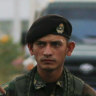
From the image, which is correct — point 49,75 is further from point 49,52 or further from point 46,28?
point 46,28

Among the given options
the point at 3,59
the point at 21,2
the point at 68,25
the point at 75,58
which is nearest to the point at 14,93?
the point at 68,25

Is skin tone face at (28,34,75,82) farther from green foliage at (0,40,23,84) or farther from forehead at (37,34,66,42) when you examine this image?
green foliage at (0,40,23,84)

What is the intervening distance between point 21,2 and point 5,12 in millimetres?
994

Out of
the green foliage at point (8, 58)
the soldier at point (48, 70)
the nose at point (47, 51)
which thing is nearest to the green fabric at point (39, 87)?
the soldier at point (48, 70)

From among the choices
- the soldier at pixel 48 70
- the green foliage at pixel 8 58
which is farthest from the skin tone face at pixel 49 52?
the green foliage at pixel 8 58

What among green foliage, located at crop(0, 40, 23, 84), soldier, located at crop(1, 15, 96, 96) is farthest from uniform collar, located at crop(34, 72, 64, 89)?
green foliage, located at crop(0, 40, 23, 84)

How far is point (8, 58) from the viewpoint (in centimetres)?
1531

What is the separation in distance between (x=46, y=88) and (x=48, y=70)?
99 mm

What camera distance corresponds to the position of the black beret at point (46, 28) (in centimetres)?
310

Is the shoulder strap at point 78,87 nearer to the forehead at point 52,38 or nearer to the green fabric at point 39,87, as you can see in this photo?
the green fabric at point 39,87

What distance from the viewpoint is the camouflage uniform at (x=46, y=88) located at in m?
3.07

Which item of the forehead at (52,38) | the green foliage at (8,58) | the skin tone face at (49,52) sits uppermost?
the forehead at (52,38)

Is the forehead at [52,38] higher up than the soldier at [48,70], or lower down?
higher up

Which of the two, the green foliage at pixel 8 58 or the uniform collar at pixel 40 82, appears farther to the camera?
the green foliage at pixel 8 58
